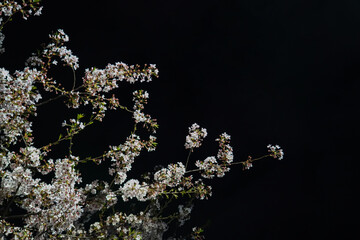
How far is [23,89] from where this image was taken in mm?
3156

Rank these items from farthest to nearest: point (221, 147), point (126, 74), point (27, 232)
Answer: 1. point (221, 147)
2. point (126, 74)
3. point (27, 232)

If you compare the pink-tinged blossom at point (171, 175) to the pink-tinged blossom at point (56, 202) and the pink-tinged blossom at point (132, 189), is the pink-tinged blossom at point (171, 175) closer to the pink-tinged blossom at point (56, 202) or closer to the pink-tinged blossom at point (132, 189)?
the pink-tinged blossom at point (132, 189)

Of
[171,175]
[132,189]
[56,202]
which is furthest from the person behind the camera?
[171,175]

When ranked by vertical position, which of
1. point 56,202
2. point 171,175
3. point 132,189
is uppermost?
point 171,175

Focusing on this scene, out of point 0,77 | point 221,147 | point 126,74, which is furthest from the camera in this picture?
point 221,147

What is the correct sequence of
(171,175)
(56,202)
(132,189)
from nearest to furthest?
1. (56,202)
2. (132,189)
3. (171,175)

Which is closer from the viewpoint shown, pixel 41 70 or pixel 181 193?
pixel 41 70

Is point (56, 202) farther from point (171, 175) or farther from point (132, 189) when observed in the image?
point (171, 175)

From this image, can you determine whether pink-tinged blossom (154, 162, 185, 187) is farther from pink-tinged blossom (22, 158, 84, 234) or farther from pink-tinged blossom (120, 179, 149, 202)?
pink-tinged blossom (22, 158, 84, 234)

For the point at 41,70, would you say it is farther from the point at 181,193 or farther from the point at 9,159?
the point at 181,193

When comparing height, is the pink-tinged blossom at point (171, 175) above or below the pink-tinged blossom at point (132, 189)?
above

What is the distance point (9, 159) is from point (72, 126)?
2.31ft

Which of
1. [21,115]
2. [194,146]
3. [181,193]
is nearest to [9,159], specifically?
[21,115]

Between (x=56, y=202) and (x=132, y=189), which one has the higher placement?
(x=132, y=189)
